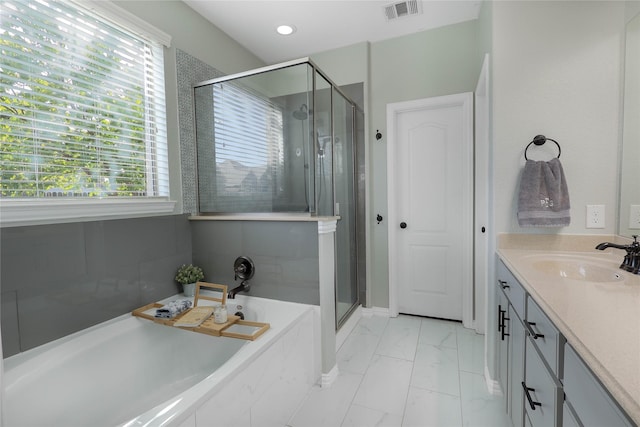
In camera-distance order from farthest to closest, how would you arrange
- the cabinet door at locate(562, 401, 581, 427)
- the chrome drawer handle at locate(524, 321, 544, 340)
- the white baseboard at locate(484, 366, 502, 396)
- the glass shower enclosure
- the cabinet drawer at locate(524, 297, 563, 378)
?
the glass shower enclosure < the white baseboard at locate(484, 366, 502, 396) < the chrome drawer handle at locate(524, 321, 544, 340) < the cabinet drawer at locate(524, 297, 563, 378) < the cabinet door at locate(562, 401, 581, 427)

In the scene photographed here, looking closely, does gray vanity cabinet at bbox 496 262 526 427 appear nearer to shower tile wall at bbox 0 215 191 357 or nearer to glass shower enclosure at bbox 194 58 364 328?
glass shower enclosure at bbox 194 58 364 328

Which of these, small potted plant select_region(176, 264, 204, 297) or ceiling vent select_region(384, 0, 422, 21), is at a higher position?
ceiling vent select_region(384, 0, 422, 21)

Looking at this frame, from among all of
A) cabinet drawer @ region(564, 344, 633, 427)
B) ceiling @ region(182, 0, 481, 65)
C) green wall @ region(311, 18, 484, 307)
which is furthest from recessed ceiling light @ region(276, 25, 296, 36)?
cabinet drawer @ region(564, 344, 633, 427)

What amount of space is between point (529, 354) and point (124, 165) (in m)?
2.35

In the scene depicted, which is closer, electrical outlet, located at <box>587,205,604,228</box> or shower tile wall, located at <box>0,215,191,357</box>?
shower tile wall, located at <box>0,215,191,357</box>

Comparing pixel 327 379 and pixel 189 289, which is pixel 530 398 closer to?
pixel 327 379

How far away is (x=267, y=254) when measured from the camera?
206 cm

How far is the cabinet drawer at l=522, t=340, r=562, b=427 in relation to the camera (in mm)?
884

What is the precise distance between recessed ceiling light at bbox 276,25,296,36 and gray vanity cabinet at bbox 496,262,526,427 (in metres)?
2.50

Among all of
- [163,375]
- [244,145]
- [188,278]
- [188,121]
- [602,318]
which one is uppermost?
[188,121]

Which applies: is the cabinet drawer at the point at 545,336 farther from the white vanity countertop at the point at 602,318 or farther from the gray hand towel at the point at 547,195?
the gray hand towel at the point at 547,195

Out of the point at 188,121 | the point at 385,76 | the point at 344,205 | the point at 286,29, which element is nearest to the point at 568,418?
the point at 344,205

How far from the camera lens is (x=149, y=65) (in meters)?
2.01

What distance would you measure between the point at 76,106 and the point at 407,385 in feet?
8.51
